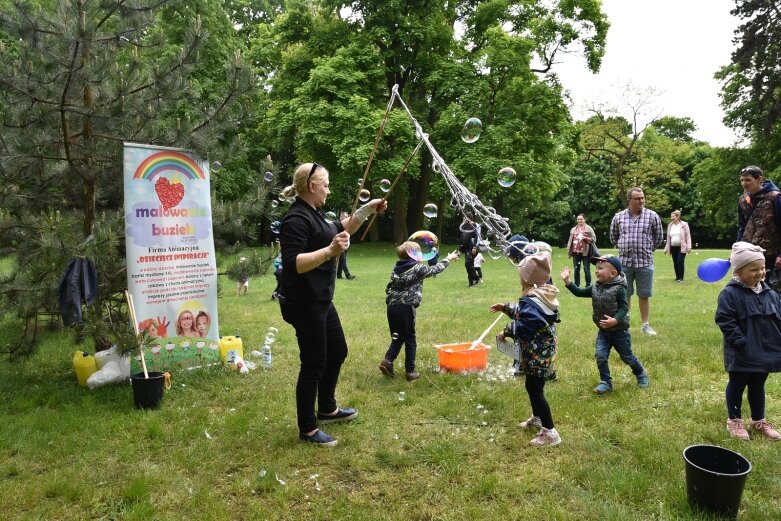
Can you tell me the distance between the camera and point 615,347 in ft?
16.8

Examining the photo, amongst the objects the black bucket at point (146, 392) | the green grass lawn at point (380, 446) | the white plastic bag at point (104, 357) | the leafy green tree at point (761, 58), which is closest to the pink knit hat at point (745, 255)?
the green grass lawn at point (380, 446)

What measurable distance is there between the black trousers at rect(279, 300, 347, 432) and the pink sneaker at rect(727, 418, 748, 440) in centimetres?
307

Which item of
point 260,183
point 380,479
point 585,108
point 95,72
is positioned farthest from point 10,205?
point 585,108

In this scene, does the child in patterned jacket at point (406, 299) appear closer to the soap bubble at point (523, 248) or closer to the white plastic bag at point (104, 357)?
the soap bubble at point (523, 248)

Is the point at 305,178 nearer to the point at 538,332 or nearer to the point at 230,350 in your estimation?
the point at 538,332

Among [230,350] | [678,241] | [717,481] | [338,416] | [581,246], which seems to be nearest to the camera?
[717,481]

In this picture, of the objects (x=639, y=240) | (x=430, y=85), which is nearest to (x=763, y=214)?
(x=639, y=240)

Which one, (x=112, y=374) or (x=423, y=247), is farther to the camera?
(x=112, y=374)

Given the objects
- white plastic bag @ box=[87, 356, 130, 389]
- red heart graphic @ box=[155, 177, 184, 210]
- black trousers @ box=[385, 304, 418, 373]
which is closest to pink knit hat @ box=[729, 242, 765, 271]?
black trousers @ box=[385, 304, 418, 373]

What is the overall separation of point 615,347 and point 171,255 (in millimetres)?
4834

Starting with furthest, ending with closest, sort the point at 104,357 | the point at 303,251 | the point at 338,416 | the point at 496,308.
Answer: the point at 104,357, the point at 338,416, the point at 496,308, the point at 303,251

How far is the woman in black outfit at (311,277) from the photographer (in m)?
3.78

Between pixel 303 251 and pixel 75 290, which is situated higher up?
pixel 303 251

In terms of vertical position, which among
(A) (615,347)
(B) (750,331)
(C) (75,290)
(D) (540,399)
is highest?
(C) (75,290)
